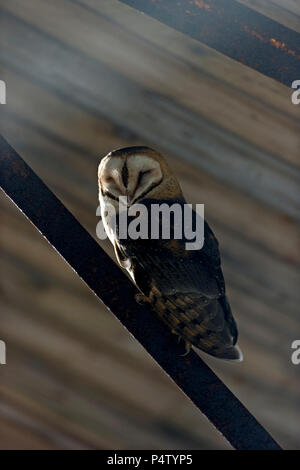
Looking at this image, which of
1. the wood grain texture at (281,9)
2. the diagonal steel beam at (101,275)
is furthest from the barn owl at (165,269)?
the wood grain texture at (281,9)

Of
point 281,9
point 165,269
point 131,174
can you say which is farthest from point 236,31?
point 281,9

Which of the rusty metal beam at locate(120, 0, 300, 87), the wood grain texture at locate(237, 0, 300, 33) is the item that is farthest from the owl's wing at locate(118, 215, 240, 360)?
the wood grain texture at locate(237, 0, 300, 33)

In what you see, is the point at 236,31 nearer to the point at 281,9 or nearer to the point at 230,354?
the point at 230,354

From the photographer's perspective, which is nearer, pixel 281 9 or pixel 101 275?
pixel 101 275

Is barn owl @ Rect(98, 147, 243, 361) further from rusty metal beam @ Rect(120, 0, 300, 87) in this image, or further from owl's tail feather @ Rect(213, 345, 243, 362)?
rusty metal beam @ Rect(120, 0, 300, 87)

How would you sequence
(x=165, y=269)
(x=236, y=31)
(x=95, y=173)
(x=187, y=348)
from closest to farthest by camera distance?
1. (x=236, y=31)
2. (x=187, y=348)
3. (x=165, y=269)
4. (x=95, y=173)

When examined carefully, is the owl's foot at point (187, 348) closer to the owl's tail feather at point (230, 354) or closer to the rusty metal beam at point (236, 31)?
the owl's tail feather at point (230, 354)

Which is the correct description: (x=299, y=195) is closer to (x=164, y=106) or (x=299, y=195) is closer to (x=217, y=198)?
(x=217, y=198)
